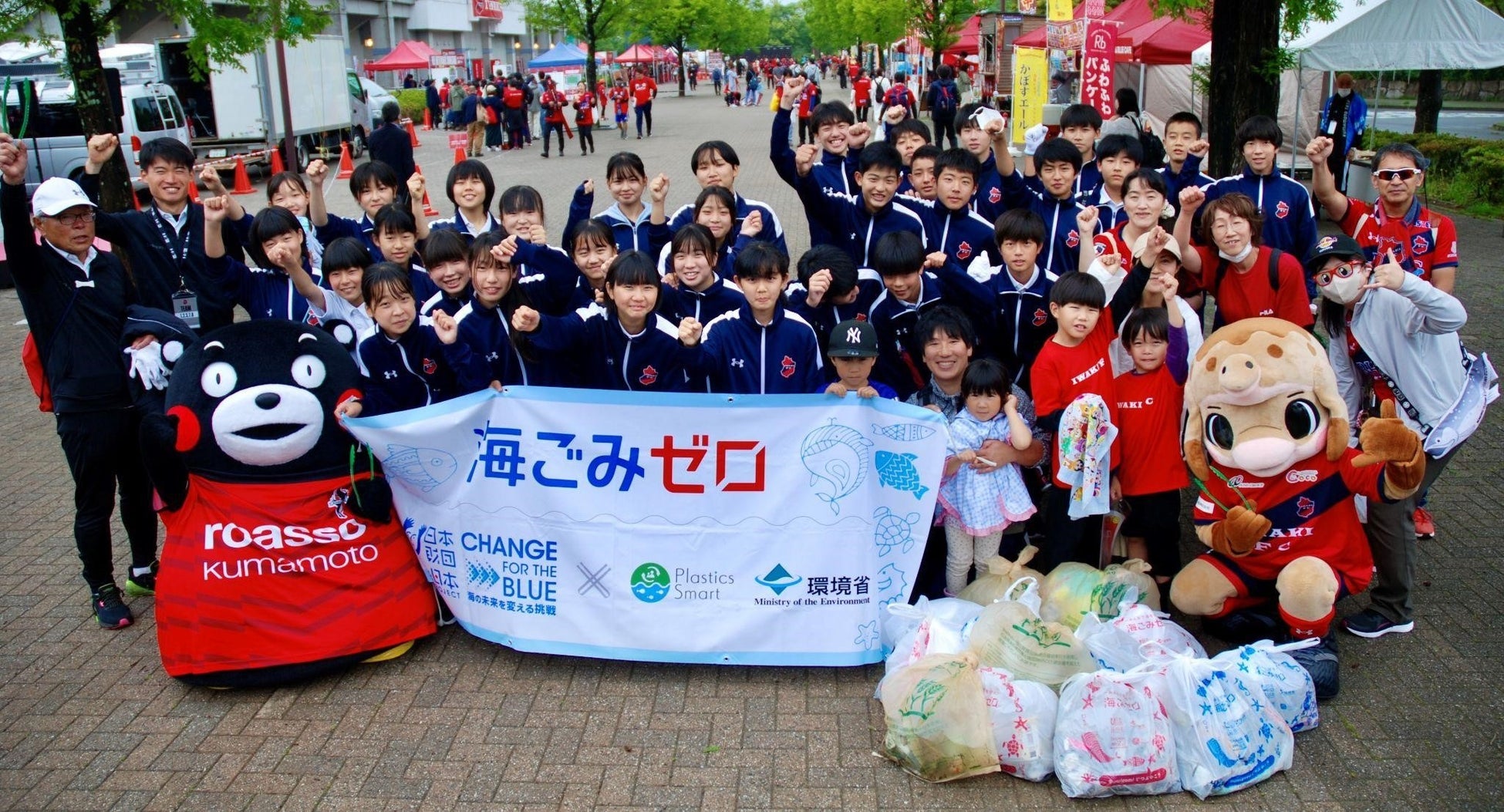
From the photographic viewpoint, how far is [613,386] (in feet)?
16.5

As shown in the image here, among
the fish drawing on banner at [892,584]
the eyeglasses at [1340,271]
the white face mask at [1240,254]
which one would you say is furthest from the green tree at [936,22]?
the fish drawing on banner at [892,584]

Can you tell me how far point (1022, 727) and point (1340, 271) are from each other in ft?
8.10

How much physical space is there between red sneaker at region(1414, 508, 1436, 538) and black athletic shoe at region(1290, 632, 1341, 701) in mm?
1750

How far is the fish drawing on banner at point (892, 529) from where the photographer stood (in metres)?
4.45

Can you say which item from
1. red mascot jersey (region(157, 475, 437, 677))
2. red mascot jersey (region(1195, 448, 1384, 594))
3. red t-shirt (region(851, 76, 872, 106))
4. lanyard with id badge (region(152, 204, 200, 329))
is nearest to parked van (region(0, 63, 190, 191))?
lanyard with id badge (region(152, 204, 200, 329))

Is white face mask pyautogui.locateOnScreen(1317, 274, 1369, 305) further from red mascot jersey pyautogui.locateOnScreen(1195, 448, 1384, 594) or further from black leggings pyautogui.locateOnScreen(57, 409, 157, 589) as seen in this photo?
black leggings pyautogui.locateOnScreen(57, 409, 157, 589)

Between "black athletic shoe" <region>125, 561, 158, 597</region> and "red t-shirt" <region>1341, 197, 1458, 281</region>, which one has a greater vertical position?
"red t-shirt" <region>1341, 197, 1458, 281</region>

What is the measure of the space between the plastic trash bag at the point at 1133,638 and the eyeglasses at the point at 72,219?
15.1 ft

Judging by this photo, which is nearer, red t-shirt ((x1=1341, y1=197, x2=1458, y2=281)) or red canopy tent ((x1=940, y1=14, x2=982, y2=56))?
red t-shirt ((x1=1341, y1=197, x2=1458, y2=281))

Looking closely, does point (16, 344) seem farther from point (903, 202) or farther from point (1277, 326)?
point (1277, 326)

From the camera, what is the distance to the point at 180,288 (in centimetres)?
542

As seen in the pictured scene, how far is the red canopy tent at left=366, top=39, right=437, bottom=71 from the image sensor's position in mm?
39875

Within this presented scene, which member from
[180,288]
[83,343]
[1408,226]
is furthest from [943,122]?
[83,343]

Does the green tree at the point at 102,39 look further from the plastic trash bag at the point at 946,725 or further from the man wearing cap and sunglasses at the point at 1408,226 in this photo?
the man wearing cap and sunglasses at the point at 1408,226
